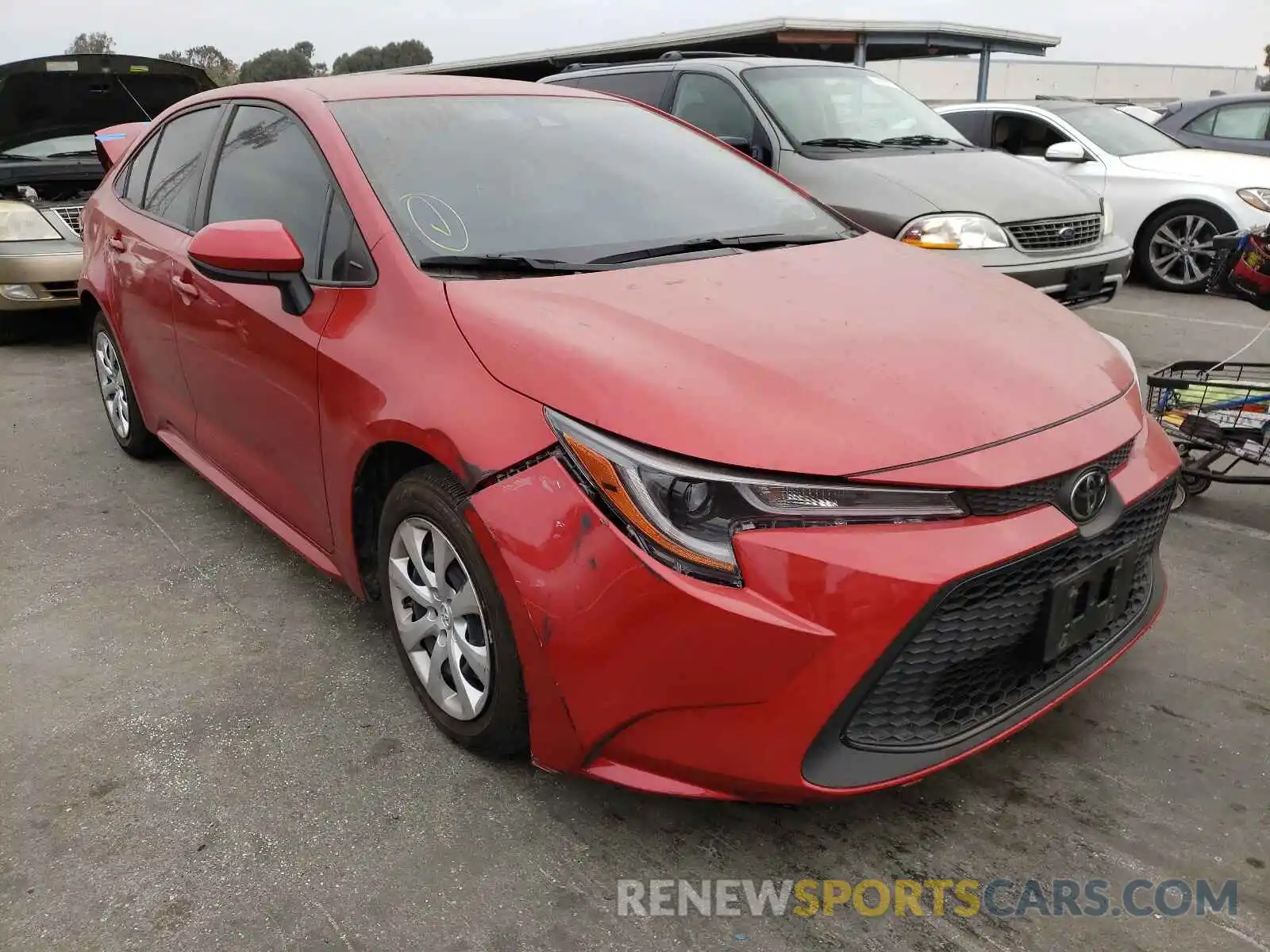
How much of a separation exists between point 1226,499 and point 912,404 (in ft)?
8.51

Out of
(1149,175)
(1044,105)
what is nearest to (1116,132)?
(1044,105)

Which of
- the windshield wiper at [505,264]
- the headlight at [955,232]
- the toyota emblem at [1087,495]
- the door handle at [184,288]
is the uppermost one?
the windshield wiper at [505,264]

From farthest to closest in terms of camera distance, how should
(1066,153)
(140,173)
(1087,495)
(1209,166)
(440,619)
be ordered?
(1209,166)
(1066,153)
(140,173)
(440,619)
(1087,495)

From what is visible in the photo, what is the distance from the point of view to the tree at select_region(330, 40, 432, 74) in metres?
54.6

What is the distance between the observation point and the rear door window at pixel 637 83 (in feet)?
21.3

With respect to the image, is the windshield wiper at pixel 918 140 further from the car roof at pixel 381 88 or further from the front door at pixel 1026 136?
the car roof at pixel 381 88

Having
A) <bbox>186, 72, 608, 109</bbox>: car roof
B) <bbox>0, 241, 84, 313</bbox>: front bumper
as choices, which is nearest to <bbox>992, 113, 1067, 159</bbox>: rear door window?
<bbox>186, 72, 608, 109</bbox>: car roof

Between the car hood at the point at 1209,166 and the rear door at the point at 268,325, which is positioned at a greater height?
the rear door at the point at 268,325

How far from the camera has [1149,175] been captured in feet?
25.8

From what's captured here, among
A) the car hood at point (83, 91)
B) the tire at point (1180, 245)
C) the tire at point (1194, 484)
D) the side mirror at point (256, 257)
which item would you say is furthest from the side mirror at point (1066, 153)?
the side mirror at point (256, 257)

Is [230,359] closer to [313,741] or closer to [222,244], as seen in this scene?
[222,244]

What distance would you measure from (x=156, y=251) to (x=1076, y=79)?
48.3 meters

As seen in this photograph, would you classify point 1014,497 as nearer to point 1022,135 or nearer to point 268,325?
point 268,325

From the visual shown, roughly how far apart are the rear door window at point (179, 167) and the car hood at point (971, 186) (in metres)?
3.13
